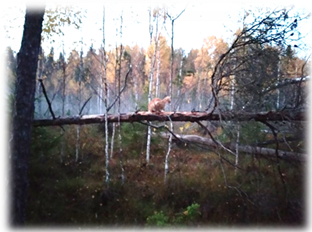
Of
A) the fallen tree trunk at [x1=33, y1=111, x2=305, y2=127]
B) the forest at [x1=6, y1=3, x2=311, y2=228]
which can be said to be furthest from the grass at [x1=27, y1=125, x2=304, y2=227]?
the fallen tree trunk at [x1=33, y1=111, x2=305, y2=127]

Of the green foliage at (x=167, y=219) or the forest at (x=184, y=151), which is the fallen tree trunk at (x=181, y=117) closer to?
the forest at (x=184, y=151)

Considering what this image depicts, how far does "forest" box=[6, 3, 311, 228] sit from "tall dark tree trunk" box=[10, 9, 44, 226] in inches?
0.5

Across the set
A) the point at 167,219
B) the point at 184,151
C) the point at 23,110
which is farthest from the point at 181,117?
the point at 184,151

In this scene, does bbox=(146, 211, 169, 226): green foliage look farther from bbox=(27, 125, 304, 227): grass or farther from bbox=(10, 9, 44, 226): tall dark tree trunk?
bbox=(10, 9, 44, 226): tall dark tree trunk

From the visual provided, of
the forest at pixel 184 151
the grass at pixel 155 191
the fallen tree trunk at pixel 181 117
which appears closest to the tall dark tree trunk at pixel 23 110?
the forest at pixel 184 151

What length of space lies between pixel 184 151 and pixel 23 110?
18.5 feet

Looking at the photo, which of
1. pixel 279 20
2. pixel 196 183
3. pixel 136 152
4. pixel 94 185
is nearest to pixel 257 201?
pixel 196 183

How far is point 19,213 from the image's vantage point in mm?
3240

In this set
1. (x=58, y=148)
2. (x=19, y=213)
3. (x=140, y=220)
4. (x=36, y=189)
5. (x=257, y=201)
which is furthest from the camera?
(x=58, y=148)

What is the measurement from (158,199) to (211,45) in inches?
289

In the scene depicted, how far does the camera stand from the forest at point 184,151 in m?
3.48

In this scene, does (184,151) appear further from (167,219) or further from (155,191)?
(167,219)

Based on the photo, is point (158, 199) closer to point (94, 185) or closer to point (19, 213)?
point (94, 185)

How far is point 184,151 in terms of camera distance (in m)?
8.28
